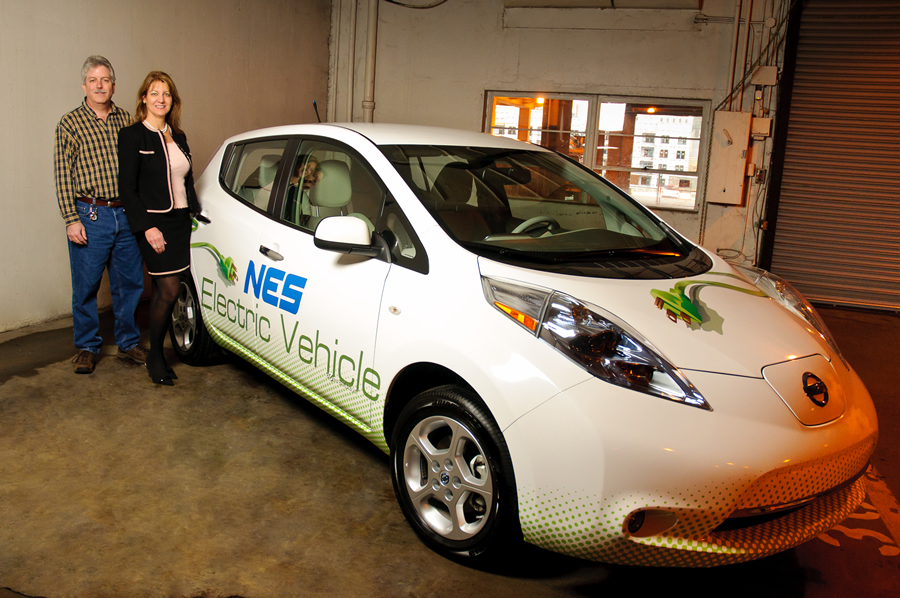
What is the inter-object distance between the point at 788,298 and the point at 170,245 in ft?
9.85

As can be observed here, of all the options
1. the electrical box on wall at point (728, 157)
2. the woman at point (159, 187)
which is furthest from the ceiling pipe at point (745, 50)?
the woman at point (159, 187)

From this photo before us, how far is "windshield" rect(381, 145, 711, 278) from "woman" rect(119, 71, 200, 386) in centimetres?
142

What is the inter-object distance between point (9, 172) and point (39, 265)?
685mm

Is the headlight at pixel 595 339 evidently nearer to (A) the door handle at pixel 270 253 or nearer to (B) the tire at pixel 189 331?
(A) the door handle at pixel 270 253

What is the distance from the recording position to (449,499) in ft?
7.59

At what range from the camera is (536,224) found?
9.27 ft

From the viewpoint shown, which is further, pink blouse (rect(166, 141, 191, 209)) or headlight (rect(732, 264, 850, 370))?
pink blouse (rect(166, 141, 191, 209))

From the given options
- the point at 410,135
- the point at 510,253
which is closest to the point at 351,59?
the point at 410,135

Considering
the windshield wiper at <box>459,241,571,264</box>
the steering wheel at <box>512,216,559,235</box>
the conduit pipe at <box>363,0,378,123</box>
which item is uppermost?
the conduit pipe at <box>363,0,378,123</box>

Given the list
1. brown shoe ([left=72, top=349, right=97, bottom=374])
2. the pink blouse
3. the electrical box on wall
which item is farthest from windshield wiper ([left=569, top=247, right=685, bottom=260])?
the electrical box on wall

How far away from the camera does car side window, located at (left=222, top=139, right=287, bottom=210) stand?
11.0 feet

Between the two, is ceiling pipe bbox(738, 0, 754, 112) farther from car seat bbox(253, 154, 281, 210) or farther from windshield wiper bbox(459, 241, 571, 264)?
windshield wiper bbox(459, 241, 571, 264)

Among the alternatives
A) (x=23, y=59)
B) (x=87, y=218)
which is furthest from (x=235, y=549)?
(x=23, y=59)

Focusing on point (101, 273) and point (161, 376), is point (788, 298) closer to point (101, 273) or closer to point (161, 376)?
point (161, 376)
